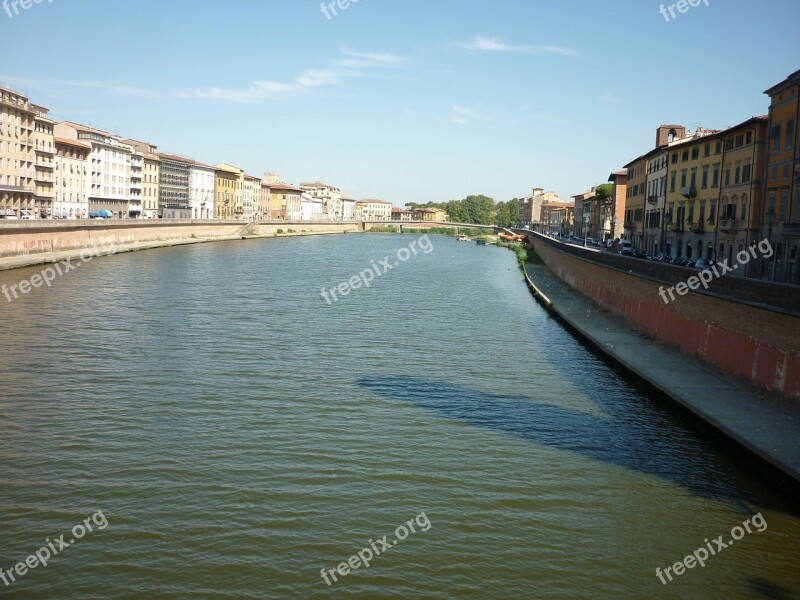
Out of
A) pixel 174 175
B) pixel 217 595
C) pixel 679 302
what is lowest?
pixel 217 595

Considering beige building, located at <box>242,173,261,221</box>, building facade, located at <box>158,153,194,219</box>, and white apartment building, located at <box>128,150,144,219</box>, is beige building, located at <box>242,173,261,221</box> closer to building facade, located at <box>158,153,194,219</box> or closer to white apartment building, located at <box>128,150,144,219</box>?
building facade, located at <box>158,153,194,219</box>

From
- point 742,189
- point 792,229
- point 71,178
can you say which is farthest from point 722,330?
point 71,178

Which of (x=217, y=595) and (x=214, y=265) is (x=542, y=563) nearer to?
(x=217, y=595)

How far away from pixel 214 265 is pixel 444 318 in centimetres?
2935

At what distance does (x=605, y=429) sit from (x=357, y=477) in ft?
Answer: 20.5

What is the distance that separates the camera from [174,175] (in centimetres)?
11712

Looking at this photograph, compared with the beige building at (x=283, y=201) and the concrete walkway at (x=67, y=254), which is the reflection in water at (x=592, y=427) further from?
the beige building at (x=283, y=201)

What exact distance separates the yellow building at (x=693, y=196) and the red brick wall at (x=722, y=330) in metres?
16.9

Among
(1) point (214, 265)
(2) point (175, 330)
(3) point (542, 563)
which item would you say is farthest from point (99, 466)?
(1) point (214, 265)

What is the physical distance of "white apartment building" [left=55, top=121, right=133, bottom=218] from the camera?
9100 cm

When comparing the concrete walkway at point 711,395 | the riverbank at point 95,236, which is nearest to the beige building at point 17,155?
the riverbank at point 95,236

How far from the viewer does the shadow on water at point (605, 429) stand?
13.8 metres

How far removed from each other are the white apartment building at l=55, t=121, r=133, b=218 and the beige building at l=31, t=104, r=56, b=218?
376 inches

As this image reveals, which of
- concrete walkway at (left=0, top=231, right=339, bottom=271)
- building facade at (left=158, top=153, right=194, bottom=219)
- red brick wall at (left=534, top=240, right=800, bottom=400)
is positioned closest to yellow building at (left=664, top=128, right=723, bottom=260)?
red brick wall at (left=534, top=240, right=800, bottom=400)
